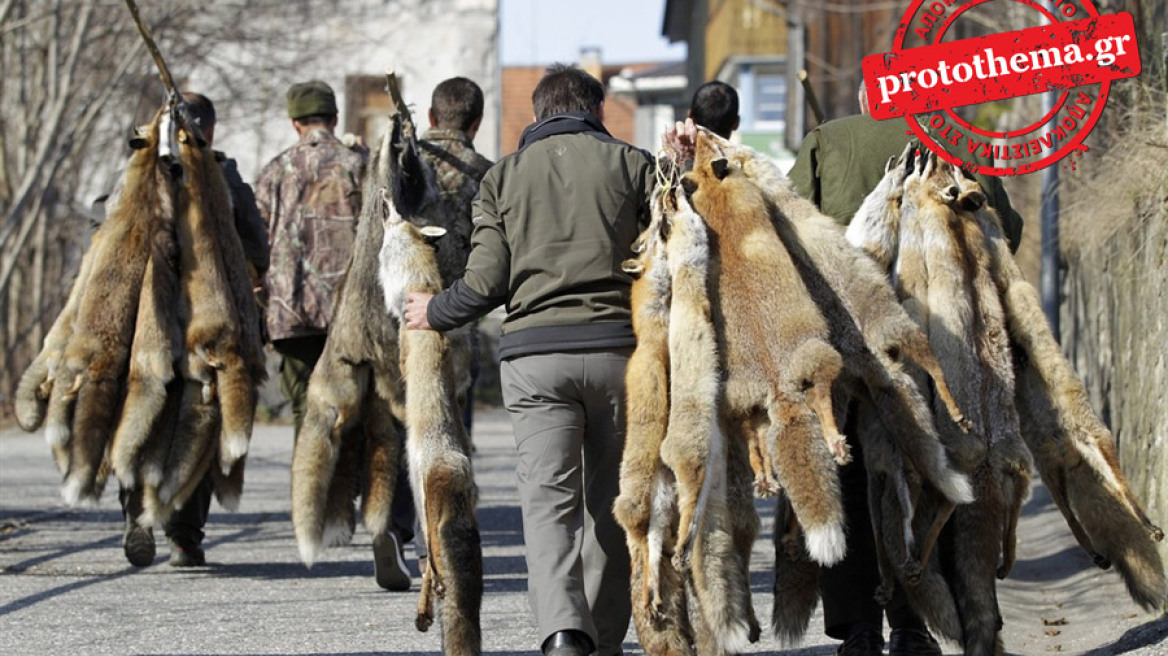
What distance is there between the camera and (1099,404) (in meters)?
10.5

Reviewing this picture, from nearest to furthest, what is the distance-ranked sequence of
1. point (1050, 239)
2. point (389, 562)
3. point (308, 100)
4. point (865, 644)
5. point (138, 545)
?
point (865, 644) < point (389, 562) < point (138, 545) < point (308, 100) < point (1050, 239)

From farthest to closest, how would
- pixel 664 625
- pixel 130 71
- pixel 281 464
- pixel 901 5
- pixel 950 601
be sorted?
pixel 901 5
pixel 130 71
pixel 281 464
pixel 950 601
pixel 664 625

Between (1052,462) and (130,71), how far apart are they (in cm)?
1461

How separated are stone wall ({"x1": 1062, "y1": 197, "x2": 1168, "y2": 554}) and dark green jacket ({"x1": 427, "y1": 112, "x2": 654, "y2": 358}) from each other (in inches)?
118

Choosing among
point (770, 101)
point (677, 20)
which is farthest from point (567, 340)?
point (677, 20)

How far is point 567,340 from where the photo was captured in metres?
5.73

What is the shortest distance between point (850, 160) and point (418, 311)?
5.79 feet

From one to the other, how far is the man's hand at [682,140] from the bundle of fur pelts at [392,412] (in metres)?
Answer: 1.09

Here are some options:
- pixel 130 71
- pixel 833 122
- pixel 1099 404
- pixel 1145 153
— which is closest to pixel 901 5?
pixel 130 71

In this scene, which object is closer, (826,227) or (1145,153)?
(826,227)

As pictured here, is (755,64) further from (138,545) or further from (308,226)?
(138,545)

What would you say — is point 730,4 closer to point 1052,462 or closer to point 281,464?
point 281,464

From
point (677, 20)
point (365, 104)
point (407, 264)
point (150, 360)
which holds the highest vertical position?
point (677, 20)

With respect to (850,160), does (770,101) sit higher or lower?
higher
